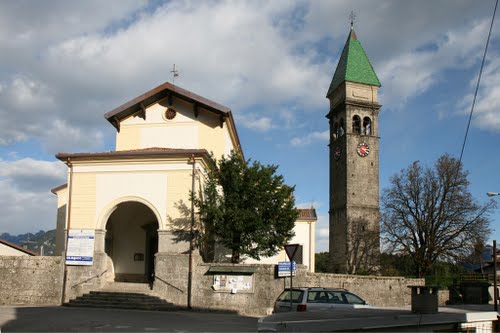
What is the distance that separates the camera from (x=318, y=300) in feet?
47.2

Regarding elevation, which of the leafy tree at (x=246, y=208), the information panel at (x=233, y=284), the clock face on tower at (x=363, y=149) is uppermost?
the clock face on tower at (x=363, y=149)

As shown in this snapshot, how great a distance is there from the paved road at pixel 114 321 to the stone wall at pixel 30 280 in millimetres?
2403

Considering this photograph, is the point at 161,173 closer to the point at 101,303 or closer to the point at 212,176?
the point at 212,176

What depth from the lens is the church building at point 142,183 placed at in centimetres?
2098

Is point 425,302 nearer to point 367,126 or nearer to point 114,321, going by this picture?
point 114,321

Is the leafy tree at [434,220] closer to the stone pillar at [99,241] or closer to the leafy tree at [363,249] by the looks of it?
the leafy tree at [363,249]

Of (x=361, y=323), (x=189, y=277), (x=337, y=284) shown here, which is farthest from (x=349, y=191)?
(x=361, y=323)

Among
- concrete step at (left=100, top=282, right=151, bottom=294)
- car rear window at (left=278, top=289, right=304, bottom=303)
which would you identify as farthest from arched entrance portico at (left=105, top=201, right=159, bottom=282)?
car rear window at (left=278, top=289, right=304, bottom=303)

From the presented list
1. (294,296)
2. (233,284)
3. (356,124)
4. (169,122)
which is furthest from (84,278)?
(356,124)

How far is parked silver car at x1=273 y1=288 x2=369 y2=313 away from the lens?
557 inches

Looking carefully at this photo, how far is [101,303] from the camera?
63.9 ft

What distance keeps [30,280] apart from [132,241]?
5053mm

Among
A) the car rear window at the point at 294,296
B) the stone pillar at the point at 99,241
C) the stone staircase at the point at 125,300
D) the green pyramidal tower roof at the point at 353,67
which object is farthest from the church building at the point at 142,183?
the green pyramidal tower roof at the point at 353,67

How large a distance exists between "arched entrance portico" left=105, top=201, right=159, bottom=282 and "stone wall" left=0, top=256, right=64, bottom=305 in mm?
3333
